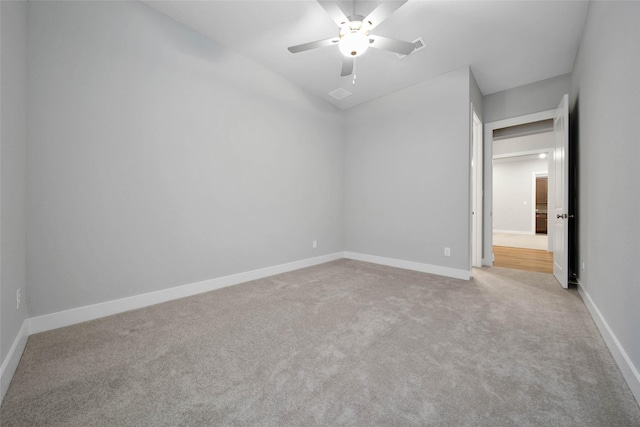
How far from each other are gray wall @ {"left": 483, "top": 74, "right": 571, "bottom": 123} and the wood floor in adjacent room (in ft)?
8.19

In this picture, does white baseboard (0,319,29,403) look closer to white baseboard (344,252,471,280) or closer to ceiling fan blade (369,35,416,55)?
ceiling fan blade (369,35,416,55)

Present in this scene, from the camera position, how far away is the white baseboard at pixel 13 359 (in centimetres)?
130

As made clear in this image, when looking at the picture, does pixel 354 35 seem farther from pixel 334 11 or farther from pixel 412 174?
pixel 412 174

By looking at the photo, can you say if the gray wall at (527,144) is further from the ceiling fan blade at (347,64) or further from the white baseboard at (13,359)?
the white baseboard at (13,359)

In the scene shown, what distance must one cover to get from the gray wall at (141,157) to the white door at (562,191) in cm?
365

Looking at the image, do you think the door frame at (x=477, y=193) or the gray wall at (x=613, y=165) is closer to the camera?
the gray wall at (x=613, y=165)

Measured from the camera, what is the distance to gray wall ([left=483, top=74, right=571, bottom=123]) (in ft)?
11.9

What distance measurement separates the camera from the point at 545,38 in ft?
9.23

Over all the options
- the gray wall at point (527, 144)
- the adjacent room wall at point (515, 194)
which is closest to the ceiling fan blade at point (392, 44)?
the gray wall at point (527, 144)

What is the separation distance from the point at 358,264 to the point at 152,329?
3061 mm

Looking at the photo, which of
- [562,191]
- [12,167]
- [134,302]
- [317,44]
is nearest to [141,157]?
[12,167]

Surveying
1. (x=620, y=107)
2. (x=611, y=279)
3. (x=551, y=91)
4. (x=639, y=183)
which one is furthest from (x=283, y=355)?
(x=551, y=91)

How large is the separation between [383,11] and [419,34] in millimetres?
1051

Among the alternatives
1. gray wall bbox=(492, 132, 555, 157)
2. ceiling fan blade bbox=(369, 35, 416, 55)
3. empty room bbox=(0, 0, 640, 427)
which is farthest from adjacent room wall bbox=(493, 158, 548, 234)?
ceiling fan blade bbox=(369, 35, 416, 55)
